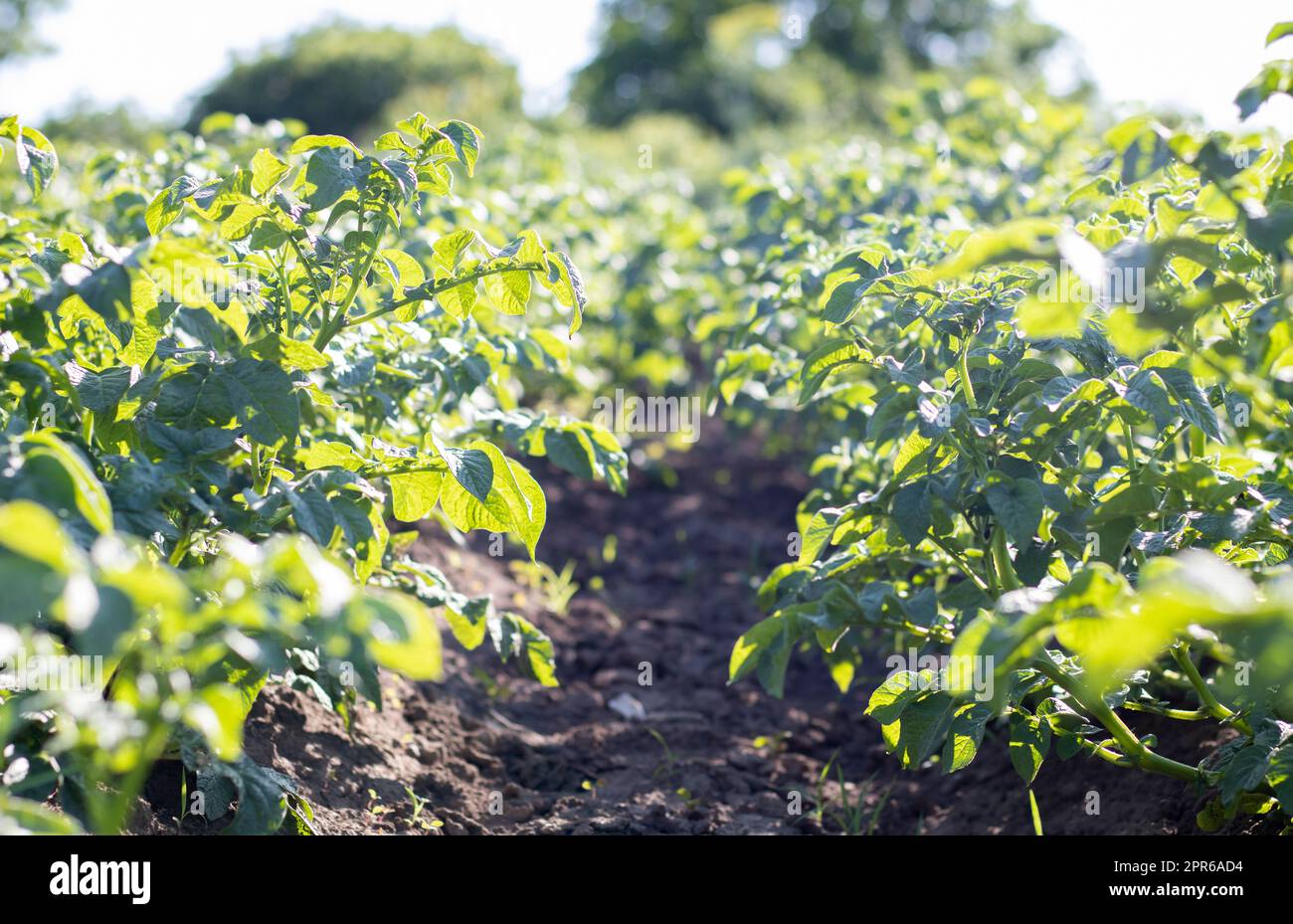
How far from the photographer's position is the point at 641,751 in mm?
3443

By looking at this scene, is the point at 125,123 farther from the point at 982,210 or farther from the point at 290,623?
the point at 290,623

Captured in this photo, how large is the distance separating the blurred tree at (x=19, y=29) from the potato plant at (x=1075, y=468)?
78.3ft

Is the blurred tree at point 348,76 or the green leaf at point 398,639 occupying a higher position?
the blurred tree at point 348,76

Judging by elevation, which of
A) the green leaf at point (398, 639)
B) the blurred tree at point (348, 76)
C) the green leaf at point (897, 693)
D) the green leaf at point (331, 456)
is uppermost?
the blurred tree at point (348, 76)

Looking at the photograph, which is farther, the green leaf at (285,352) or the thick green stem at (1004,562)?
the thick green stem at (1004,562)

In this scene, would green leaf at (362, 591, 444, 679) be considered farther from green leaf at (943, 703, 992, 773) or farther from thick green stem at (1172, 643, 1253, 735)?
thick green stem at (1172, 643, 1253, 735)

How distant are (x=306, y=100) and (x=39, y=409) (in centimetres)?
2115

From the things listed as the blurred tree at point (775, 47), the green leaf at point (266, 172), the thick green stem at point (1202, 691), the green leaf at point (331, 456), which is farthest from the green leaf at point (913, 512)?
the blurred tree at point (775, 47)

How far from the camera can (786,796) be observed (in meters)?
3.23

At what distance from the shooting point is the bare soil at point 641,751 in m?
2.84

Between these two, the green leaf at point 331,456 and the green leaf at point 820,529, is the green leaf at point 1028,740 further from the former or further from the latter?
the green leaf at point 331,456

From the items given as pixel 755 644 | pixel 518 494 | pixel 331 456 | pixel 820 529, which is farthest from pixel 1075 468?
pixel 331 456

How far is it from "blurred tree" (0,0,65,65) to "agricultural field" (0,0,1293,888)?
21.3 metres
